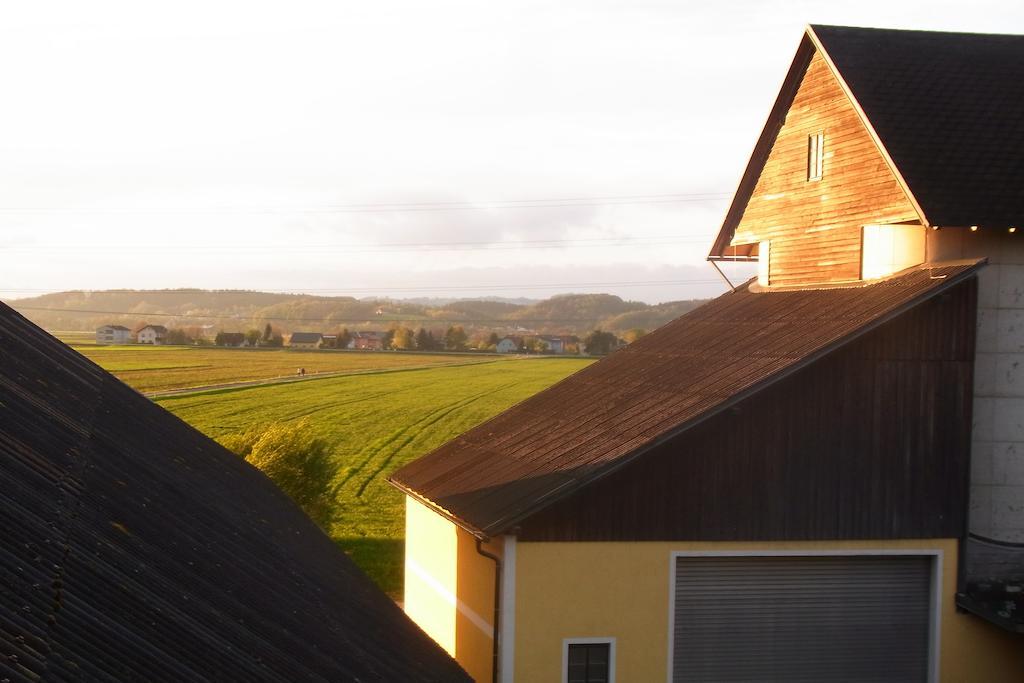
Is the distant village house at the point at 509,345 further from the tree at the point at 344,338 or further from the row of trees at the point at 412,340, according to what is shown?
the tree at the point at 344,338

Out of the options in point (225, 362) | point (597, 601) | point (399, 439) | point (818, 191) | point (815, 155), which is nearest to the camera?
point (597, 601)

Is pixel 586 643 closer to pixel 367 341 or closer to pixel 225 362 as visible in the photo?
pixel 225 362

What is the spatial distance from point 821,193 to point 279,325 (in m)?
133

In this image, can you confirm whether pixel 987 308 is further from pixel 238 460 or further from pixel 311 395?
pixel 311 395

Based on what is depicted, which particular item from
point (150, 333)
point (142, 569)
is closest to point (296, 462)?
point (142, 569)

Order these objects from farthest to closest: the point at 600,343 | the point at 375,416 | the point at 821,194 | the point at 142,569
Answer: the point at 600,343 < the point at 375,416 < the point at 821,194 < the point at 142,569

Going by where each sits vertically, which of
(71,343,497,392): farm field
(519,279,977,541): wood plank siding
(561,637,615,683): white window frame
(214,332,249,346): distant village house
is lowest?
(71,343,497,392): farm field

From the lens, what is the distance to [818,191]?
19.0 meters

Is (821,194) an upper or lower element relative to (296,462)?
upper

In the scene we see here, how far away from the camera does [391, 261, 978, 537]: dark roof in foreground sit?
14.3 m

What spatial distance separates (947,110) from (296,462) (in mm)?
14012

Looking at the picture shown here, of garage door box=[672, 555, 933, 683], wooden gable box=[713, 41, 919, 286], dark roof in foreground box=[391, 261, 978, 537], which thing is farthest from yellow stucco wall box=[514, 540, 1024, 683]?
wooden gable box=[713, 41, 919, 286]

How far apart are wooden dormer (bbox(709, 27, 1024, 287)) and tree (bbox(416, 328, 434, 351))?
92.9m

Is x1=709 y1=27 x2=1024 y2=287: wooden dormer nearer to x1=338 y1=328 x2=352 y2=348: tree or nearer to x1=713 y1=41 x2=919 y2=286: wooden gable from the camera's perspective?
x1=713 y1=41 x2=919 y2=286: wooden gable
